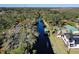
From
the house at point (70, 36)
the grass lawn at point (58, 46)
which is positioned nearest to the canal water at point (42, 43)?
the grass lawn at point (58, 46)

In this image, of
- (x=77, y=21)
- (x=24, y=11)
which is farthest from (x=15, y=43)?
(x=77, y=21)

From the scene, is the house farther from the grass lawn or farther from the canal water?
the canal water

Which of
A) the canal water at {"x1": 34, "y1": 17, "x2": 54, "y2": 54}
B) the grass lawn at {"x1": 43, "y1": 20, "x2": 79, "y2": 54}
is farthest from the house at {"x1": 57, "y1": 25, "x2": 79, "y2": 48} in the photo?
the canal water at {"x1": 34, "y1": 17, "x2": 54, "y2": 54}

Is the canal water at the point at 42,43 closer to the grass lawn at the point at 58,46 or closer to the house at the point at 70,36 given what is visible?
the grass lawn at the point at 58,46
